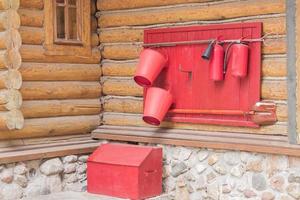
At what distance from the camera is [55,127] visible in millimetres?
7344

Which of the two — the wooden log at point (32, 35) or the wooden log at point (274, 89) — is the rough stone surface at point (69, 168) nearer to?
the wooden log at point (32, 35)

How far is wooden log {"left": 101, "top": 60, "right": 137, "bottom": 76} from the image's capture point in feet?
25.0

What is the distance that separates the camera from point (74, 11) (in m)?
7.66

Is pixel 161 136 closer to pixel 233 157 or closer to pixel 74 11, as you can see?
pixel 233 157

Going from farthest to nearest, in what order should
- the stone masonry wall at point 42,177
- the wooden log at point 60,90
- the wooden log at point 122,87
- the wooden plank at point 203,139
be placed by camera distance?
the wooden log at point 122,87 → the wooden log at point 60,90 → the stone masonry wall at point 42,177 → the wooden plank at point 203,139

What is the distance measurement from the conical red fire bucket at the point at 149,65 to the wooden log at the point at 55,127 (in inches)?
48.6

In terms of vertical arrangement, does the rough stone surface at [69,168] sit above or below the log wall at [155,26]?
below

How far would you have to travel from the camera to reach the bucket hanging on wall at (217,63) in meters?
6.45

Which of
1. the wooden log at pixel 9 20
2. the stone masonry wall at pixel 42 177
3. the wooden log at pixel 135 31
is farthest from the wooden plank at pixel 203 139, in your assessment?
the wooden log at pixel 9 20

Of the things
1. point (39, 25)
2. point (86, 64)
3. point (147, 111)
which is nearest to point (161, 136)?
point (147, 111)

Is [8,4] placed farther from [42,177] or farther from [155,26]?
[42,177]

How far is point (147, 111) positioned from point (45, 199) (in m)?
1.68

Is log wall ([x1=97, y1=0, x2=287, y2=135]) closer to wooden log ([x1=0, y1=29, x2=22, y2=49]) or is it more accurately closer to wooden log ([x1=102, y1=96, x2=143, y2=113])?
wooden log ([x1=102, y1=96, x2=143, y2=113])

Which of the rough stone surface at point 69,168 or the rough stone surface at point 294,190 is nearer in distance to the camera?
the rough stone surface at point 294,190
